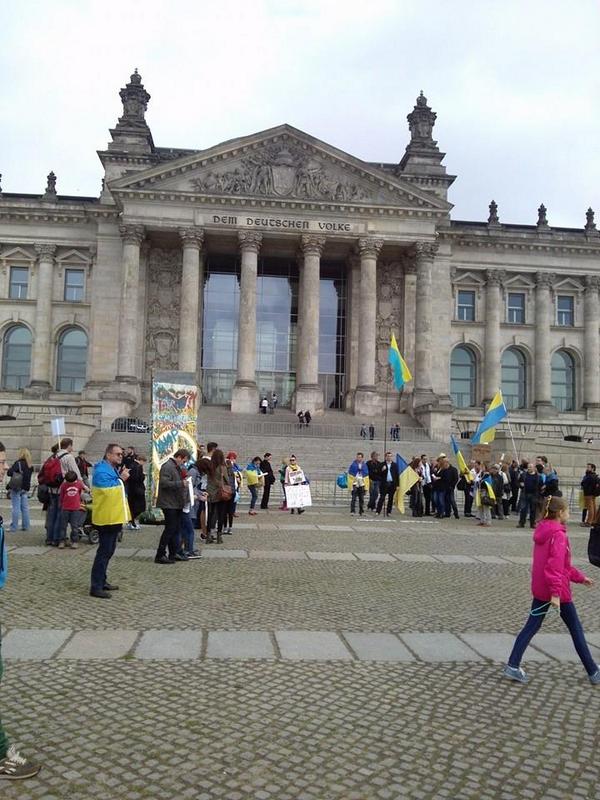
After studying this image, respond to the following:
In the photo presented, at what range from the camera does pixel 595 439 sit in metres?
46.9

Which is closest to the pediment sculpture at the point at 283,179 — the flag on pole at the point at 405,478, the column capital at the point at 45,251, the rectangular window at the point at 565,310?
the column capital at the point at 45,251

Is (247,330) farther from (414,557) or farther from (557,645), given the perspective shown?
(557,645)

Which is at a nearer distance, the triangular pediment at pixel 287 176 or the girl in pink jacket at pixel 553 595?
the girl in pink jacket at pixel 553 595

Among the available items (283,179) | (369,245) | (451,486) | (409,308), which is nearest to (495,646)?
(451,486)

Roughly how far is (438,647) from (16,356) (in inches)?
1838

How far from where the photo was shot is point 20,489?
15.0 meters

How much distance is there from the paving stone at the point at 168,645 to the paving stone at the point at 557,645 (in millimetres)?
3488

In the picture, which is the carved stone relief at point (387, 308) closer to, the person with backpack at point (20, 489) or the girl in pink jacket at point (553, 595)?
the person with backpack at point (20, 489)

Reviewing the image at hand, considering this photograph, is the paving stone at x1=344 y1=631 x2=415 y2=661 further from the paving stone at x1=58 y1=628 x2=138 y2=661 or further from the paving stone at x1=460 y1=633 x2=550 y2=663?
the paving stone at x1=58 y1=628 x2=138 y2=661

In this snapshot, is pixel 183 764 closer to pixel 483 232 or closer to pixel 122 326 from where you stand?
pixel 122 326

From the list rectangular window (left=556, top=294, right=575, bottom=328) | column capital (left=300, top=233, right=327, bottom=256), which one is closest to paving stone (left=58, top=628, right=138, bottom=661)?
column capital (left=300, top=233, right=327, bottom=256)

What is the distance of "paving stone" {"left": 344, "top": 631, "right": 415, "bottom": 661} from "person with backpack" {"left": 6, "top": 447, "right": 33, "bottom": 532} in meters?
10.00

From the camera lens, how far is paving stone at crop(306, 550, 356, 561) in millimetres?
12445

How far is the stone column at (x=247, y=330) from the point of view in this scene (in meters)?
42.6
